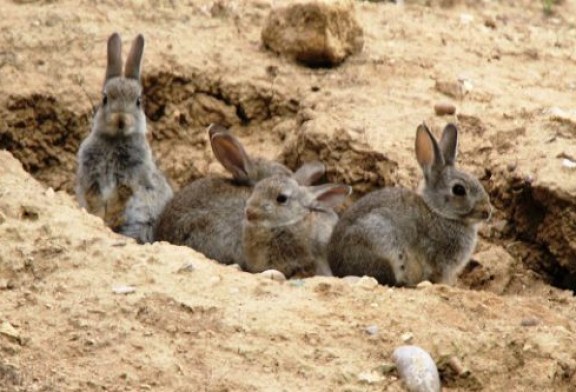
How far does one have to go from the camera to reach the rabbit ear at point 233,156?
912 cm

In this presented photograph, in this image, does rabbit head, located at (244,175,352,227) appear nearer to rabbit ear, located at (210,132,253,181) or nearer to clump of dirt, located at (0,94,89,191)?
rabbit ear, located at (210,132,253,181)

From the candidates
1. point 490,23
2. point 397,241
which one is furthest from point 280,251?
point 490,23

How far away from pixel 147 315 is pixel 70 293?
46 cm

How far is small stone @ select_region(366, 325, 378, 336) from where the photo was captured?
6590 mm

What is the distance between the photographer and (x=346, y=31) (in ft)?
34.6

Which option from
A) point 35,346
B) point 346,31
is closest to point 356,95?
point 346,31

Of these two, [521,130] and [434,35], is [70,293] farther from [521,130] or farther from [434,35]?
[434,35]

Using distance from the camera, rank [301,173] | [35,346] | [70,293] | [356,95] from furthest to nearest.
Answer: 1. [356,95]
2. [301,173]
3. [70,293]
4. [35,346]

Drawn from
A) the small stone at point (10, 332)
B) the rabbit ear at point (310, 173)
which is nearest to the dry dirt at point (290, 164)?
the small stone at point (10, 332)

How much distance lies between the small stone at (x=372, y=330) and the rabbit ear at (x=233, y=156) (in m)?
2.72

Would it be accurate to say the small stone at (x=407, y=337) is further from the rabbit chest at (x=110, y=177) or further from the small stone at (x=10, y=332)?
the rabbit chest at (x=110, y=177)

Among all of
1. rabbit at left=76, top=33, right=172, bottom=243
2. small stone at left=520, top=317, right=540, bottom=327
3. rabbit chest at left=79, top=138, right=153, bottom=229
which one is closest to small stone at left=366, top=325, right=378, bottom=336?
small stone at left=520, top=317, right=540, bottom=327

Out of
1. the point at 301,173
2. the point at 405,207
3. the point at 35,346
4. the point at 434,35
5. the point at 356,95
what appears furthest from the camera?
the point at 434,35

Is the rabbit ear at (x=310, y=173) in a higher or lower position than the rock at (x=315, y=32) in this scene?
lower
